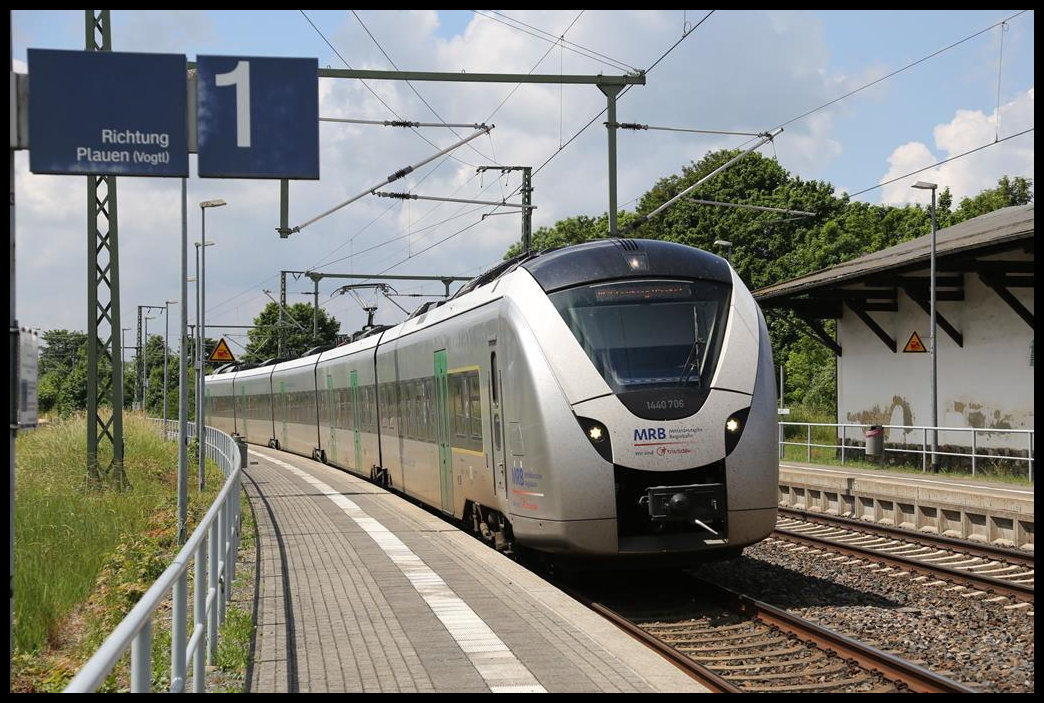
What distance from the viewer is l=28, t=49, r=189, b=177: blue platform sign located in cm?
884

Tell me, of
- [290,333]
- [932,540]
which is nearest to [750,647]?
[932,540]

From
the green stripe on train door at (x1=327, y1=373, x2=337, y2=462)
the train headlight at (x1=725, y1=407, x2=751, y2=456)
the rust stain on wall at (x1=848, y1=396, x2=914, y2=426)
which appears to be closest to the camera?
the train headlight at (x1=725, y1=407, x2=751, y2=456)

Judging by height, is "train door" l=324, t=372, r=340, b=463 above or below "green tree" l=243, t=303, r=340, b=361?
below

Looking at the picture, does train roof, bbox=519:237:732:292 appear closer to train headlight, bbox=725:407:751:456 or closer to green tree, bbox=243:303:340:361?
train headlight, bbox=725:407:751:456

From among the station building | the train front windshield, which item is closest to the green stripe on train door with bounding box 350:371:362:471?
the station building

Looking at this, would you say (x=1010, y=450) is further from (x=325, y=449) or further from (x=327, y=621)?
(x=327, y=621)

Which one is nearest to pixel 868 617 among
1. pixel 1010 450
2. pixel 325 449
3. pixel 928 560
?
pixel 928 560

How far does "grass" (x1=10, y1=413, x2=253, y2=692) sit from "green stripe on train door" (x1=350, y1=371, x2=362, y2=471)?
130 inches

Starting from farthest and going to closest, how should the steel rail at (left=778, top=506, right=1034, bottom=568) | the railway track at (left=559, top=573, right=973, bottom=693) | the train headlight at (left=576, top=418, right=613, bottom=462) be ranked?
the steel rail at (left=778, top=506, right=1034, bottom=568) → the train headlight at (left=576, top=418, right=613, bottom=462) → the railway track at (left=559, top=573, right=973, bottom=693)

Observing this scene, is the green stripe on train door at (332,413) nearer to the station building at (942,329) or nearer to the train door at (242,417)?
the station building at (942,329)

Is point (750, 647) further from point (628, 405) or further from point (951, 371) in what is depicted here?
point (951, 371)

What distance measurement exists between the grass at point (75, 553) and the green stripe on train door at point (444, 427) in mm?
3723

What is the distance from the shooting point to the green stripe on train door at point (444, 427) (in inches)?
607

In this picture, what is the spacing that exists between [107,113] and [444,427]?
24.6ft
